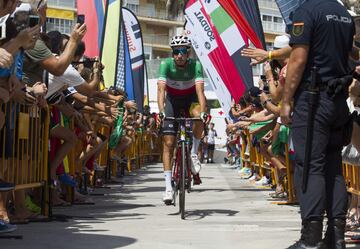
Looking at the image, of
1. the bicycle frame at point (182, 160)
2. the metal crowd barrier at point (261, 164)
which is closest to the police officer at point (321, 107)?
the bicycle frame at point (182, 160)

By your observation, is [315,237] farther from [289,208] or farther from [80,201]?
[80,201]

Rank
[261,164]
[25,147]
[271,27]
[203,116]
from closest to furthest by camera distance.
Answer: [25,147] → [203,116] → [261,164] → [271,27]

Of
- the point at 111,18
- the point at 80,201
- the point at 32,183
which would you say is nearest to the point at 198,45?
the point at 111,18

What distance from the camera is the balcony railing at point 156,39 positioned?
94.3m

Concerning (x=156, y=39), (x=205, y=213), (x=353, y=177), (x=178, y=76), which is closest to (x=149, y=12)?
(x=156, y=39)

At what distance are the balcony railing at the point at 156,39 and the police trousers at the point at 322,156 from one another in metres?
87.8

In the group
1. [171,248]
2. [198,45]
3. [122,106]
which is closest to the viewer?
[171,248]

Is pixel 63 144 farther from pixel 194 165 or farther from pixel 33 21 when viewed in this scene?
pixel 33 21

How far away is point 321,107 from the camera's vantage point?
655cm

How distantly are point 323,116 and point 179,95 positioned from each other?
5278 mm

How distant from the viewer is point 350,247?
7113 mm

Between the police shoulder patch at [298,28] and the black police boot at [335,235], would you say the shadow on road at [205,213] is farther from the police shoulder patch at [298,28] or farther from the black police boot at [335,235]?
the police shoulder patch at [298,28]

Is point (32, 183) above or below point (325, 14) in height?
below

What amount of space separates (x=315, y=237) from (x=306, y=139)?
0.76 meters
